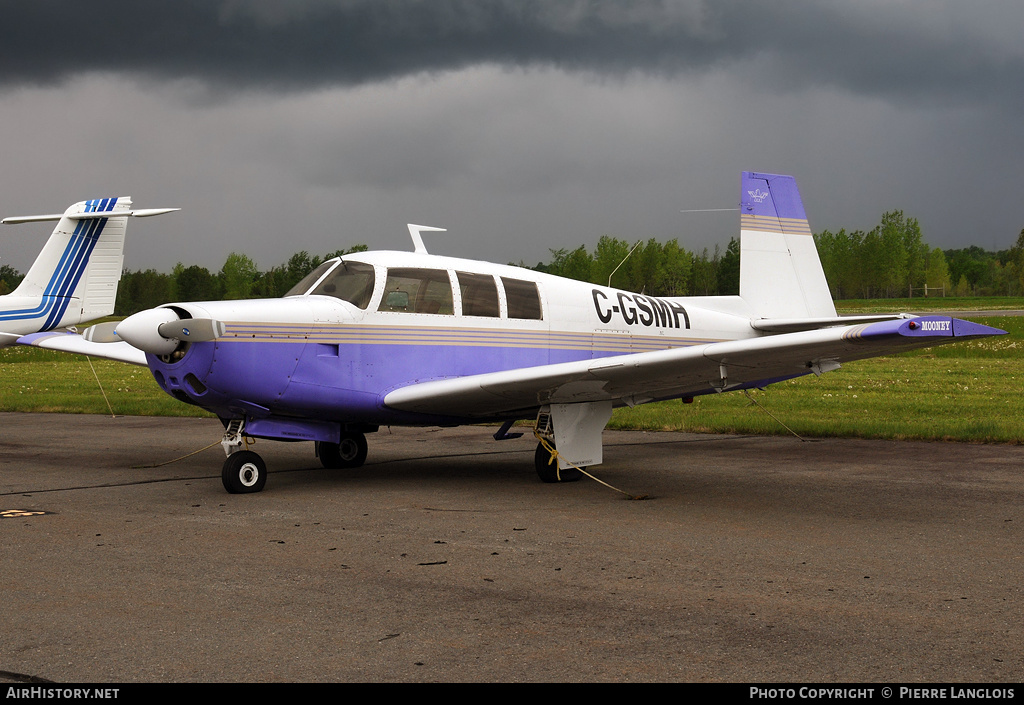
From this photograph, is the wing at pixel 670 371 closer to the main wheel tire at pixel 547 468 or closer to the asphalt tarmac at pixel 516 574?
the main wheel tire at pixel 547 468

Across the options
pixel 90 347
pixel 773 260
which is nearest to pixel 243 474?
pixel 90 347

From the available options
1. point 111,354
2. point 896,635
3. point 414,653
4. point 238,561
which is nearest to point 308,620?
point 414,653

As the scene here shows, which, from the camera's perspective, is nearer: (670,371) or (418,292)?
(670,371)

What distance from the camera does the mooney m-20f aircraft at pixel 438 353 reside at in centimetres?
766

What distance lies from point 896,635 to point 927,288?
130 metres

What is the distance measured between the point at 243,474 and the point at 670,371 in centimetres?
374

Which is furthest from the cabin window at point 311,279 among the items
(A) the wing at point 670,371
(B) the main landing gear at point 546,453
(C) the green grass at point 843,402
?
(C) the green grass at point 843,402

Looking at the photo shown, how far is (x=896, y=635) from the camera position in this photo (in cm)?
405

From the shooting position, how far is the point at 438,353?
8922 millimetres

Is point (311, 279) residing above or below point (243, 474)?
above

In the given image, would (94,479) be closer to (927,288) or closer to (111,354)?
(111,354)

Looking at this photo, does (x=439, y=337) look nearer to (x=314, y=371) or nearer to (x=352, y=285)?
(x=352, y=285)

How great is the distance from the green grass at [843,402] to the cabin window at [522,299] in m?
4.75

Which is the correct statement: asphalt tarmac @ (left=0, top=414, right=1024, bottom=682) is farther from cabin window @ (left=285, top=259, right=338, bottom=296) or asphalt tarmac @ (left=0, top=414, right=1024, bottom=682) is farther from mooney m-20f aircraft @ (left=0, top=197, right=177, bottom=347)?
mooney m-20f aircraft @ (left=0, top=197, right=177, bottom=347)
